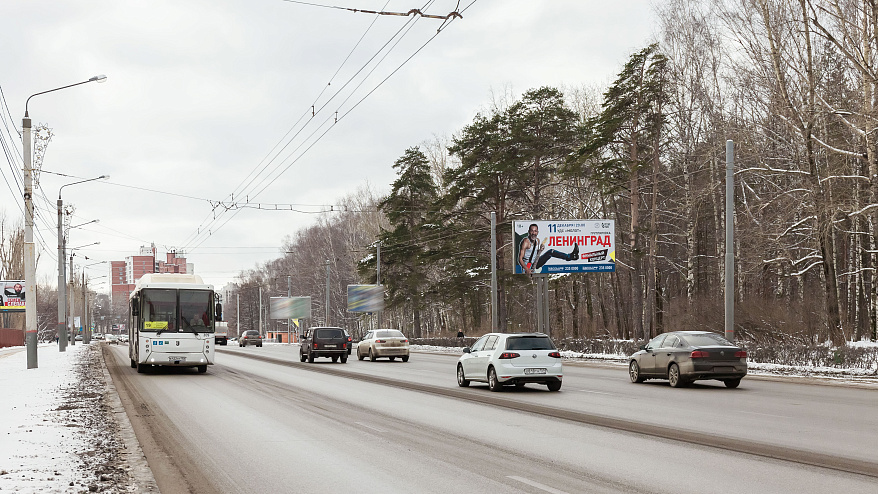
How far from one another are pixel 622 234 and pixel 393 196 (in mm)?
→ 22605

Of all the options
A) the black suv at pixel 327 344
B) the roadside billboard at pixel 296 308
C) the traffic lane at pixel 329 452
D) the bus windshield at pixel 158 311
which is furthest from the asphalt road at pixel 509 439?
the roadside billboard at pixel 296 308

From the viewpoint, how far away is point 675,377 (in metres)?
22.5

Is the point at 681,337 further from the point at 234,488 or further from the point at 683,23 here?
the point at 683,23

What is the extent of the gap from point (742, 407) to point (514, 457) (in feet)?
26.3

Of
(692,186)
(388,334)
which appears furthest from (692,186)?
(388,334)

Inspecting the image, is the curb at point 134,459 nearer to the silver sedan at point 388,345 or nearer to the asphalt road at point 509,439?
the asphalt road at point 509,439

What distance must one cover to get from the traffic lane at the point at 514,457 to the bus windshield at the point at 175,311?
12.6m

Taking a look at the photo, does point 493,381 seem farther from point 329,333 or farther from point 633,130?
point 633,130

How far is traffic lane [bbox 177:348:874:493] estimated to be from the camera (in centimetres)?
829

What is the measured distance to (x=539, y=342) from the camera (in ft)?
70.6

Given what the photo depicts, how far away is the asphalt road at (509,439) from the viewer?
856 cm

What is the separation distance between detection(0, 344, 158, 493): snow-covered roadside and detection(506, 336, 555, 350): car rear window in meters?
9.19

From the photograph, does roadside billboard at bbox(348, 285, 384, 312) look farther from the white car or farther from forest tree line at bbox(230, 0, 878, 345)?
the white car

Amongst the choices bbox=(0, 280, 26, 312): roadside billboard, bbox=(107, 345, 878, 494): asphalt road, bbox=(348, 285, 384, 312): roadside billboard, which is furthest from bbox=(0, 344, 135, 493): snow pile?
bbox=(0, 280, 26, 312): roadside billboard
